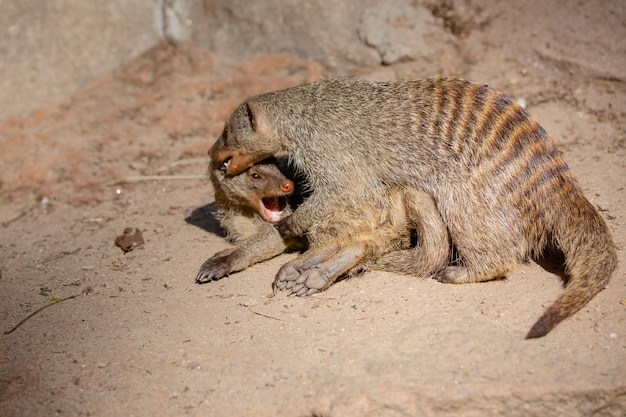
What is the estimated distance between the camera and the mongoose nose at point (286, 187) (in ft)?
11.7

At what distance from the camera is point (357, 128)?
136 inches

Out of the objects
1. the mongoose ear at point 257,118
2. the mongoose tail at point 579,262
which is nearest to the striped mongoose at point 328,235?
the mongoose ear at point 257,118

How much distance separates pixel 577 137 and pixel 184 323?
2.93 m

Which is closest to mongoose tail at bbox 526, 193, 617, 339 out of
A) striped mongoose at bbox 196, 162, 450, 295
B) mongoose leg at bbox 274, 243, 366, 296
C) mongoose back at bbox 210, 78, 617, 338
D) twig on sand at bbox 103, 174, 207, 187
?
mongoose back at bbox 210, 78, 617, 338

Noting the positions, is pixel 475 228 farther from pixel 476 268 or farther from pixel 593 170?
pixel 593 170

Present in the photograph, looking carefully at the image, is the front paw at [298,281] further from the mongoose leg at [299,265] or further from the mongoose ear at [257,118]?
the mongoose ear at [257,118]

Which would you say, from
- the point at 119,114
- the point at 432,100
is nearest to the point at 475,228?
the point at 432,100

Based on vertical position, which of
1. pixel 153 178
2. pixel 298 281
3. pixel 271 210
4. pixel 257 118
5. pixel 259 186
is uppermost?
pixel 257 118

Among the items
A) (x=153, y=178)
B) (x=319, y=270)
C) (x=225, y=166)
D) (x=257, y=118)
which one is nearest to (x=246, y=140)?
(x=257, y=118)

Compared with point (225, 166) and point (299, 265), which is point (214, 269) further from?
point (225, 166)

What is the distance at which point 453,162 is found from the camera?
10.6 ft

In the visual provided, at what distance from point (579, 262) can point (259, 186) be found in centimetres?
172

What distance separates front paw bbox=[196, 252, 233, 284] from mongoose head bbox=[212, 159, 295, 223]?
373 millimetres

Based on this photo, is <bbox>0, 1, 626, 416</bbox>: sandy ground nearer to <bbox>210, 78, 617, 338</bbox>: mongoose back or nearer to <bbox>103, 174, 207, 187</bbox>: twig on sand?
<bbox>103, 174, 207, 187</bbox>: twig on sand
